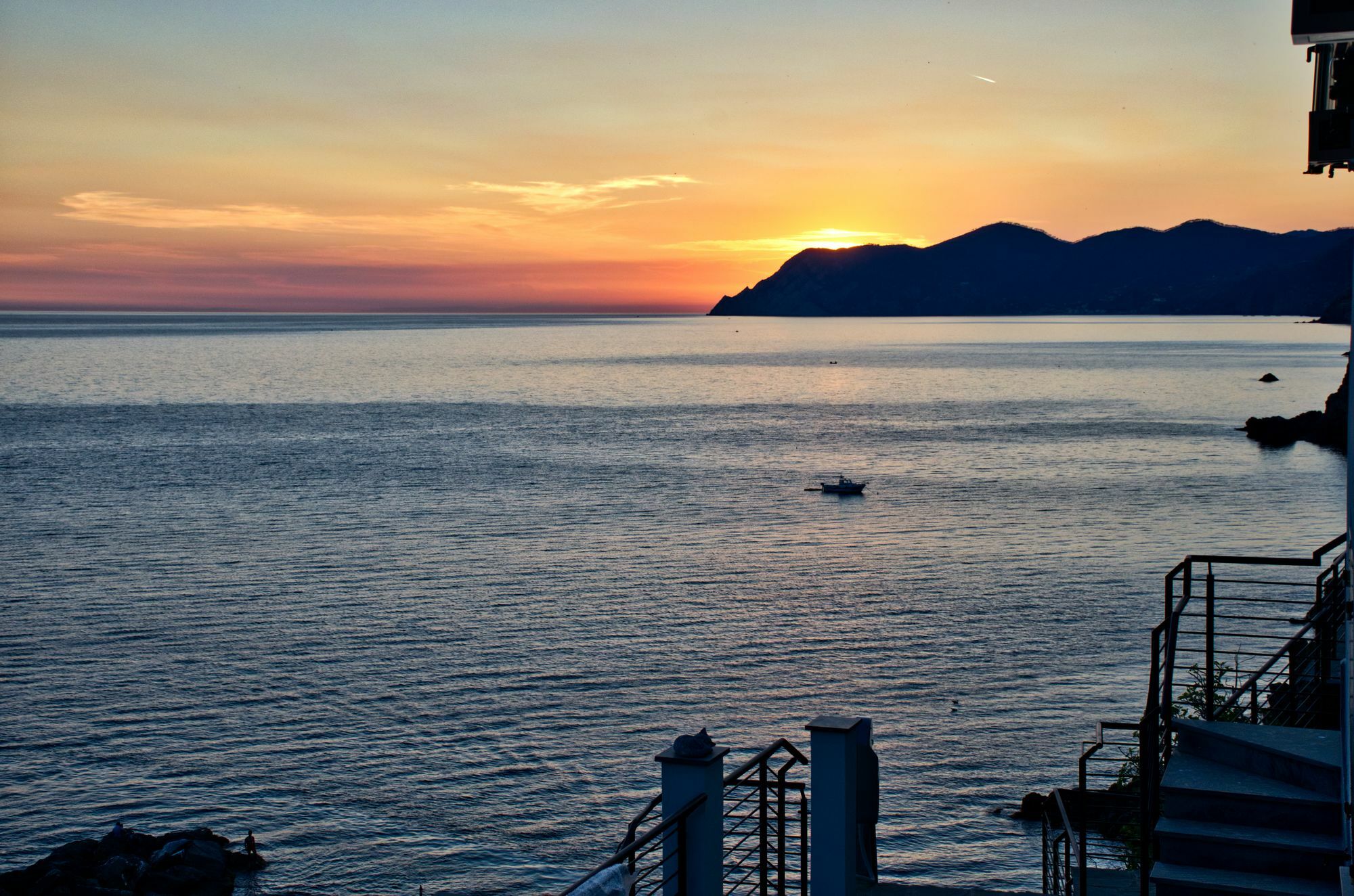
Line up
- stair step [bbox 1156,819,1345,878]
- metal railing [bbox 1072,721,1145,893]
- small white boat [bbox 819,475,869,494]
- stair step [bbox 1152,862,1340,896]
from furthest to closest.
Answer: small white boat [bbox 819,475,869,494] < metal railing [bbox 1072,721,1145,893] < stair step [bbox 1156,819,1345,878] < stair step [bbox 1152,862,1340,896]

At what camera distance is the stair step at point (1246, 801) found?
7699 millimetres

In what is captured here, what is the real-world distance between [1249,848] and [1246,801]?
37 centimetres

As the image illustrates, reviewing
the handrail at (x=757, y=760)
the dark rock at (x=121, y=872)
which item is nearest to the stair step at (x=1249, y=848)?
the handrail at (x=757, y=760)

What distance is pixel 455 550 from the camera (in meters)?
51.7

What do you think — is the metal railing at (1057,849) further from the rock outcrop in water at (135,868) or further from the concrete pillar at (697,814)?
the rock outcrop in water at (135,868)

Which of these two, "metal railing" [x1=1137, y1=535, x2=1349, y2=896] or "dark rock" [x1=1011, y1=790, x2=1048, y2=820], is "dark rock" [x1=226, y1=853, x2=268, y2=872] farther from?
"metal railing" [x1=1137, y1=535, x2=1349, y2=896]

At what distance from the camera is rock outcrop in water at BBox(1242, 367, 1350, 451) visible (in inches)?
3605

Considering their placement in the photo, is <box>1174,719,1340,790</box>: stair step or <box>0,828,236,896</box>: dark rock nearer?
<box>1174,719,1340,790</box>: stair step

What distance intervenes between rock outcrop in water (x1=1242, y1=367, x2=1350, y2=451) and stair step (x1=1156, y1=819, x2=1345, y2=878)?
92001mm

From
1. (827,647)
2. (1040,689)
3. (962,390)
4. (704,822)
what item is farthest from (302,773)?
(962,390)

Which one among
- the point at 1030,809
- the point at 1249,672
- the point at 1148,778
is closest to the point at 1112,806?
the point at 1249,672

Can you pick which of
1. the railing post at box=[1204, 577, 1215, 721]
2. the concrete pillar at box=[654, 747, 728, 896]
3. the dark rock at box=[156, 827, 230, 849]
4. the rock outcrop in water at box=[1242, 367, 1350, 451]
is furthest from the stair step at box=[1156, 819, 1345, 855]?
the rock outcrop in water at box=[1242, 367, 1350, 451]

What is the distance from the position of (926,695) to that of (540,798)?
12.0m

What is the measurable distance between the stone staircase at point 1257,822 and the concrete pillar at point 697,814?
2920mm
